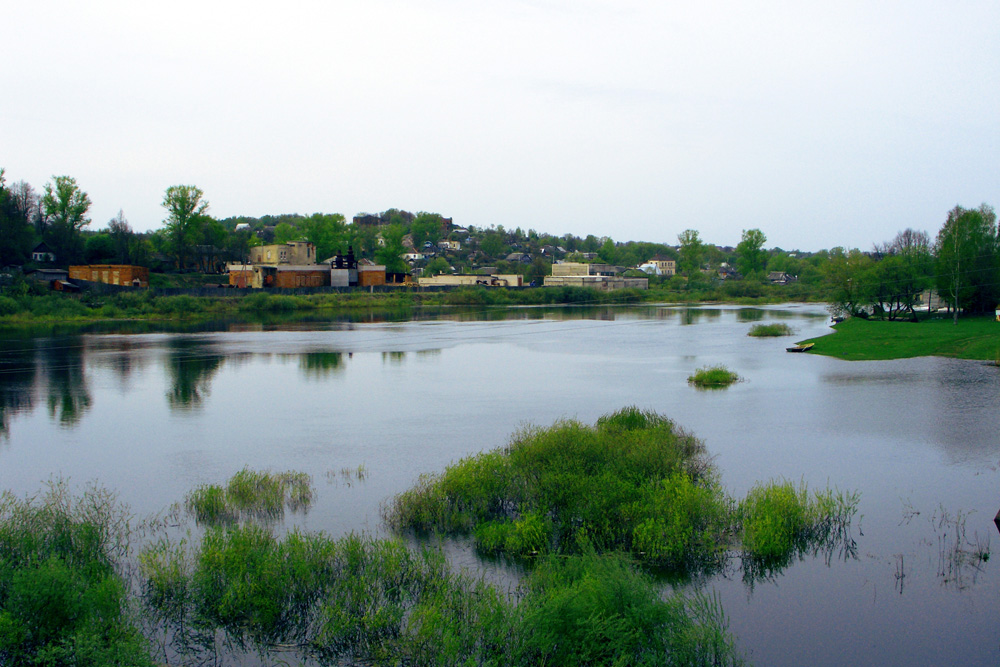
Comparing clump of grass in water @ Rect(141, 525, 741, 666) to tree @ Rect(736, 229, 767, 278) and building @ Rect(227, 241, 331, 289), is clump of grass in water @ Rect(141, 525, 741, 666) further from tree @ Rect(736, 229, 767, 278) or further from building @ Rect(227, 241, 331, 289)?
tree @ Rect(736, 229, 767, 278)

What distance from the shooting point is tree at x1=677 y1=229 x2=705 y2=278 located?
132125 millimetres

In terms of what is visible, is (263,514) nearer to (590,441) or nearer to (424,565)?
(424,565)

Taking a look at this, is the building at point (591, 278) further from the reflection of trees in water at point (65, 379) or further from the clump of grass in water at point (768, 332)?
the reflection of trees in water at point (65, 379)

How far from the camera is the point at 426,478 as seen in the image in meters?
13.8

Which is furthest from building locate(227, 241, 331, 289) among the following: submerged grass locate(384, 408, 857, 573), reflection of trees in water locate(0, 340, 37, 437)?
submerged grass locate(384, 408, 857, 573)

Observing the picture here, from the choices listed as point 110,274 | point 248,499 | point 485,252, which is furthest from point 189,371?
point 485,252

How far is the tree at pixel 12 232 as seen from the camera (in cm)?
6128

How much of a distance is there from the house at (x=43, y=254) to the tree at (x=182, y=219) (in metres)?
13.3

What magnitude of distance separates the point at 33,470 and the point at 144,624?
29.1 feet

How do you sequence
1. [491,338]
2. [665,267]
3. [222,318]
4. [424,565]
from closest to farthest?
[424,565], [491,338], [222,318], [665,267]

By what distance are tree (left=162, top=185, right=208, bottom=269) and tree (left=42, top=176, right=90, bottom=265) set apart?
317 inches

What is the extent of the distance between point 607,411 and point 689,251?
384ft

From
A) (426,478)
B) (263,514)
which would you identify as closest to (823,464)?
(426,478)

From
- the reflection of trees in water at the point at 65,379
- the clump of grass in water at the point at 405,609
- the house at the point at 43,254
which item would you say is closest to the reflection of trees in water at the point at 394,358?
the reflection of trees in water at the point at 65,379
